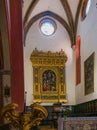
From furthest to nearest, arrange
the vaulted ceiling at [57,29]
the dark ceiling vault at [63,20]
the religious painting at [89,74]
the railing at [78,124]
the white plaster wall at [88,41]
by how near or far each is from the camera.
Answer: the vaulted ceiling at [57,29] → the dark ceiling vault at [63,20] → the religious painting at [89,74] → the white plaster wall at [88,41] → the railing at [78,124]

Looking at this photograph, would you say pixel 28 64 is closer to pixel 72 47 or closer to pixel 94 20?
pixel 72 47

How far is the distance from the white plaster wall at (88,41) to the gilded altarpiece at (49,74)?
59.8 inches

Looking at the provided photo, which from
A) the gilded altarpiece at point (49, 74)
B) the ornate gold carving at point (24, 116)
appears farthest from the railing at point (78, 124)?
the gilded altarpiece at point (49, 74)

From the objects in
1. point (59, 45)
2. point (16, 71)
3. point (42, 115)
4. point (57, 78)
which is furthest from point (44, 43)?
point (42, 115)

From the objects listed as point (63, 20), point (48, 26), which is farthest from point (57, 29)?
point (63, 20)

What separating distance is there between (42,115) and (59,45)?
1895 centimetres

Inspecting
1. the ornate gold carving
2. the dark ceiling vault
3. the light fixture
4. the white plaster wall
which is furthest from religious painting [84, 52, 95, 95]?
the ornate gold carving

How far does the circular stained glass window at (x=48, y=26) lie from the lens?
2105 centimetres

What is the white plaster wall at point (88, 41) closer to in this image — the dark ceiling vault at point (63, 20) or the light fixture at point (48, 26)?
the dark ceiling vault at point (63, 20)

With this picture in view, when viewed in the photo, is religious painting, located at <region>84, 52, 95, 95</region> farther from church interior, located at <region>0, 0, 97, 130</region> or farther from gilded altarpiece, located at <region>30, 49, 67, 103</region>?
gilded altarpiece, located at <region>30, 49, 67, 103</region>

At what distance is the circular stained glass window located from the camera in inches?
829

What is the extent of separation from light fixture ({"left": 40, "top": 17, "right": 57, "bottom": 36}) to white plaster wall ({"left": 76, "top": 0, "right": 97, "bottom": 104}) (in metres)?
2.66

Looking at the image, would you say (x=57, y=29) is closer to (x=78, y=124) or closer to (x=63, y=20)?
(x=63, y=20)

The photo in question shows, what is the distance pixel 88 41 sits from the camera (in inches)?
633
